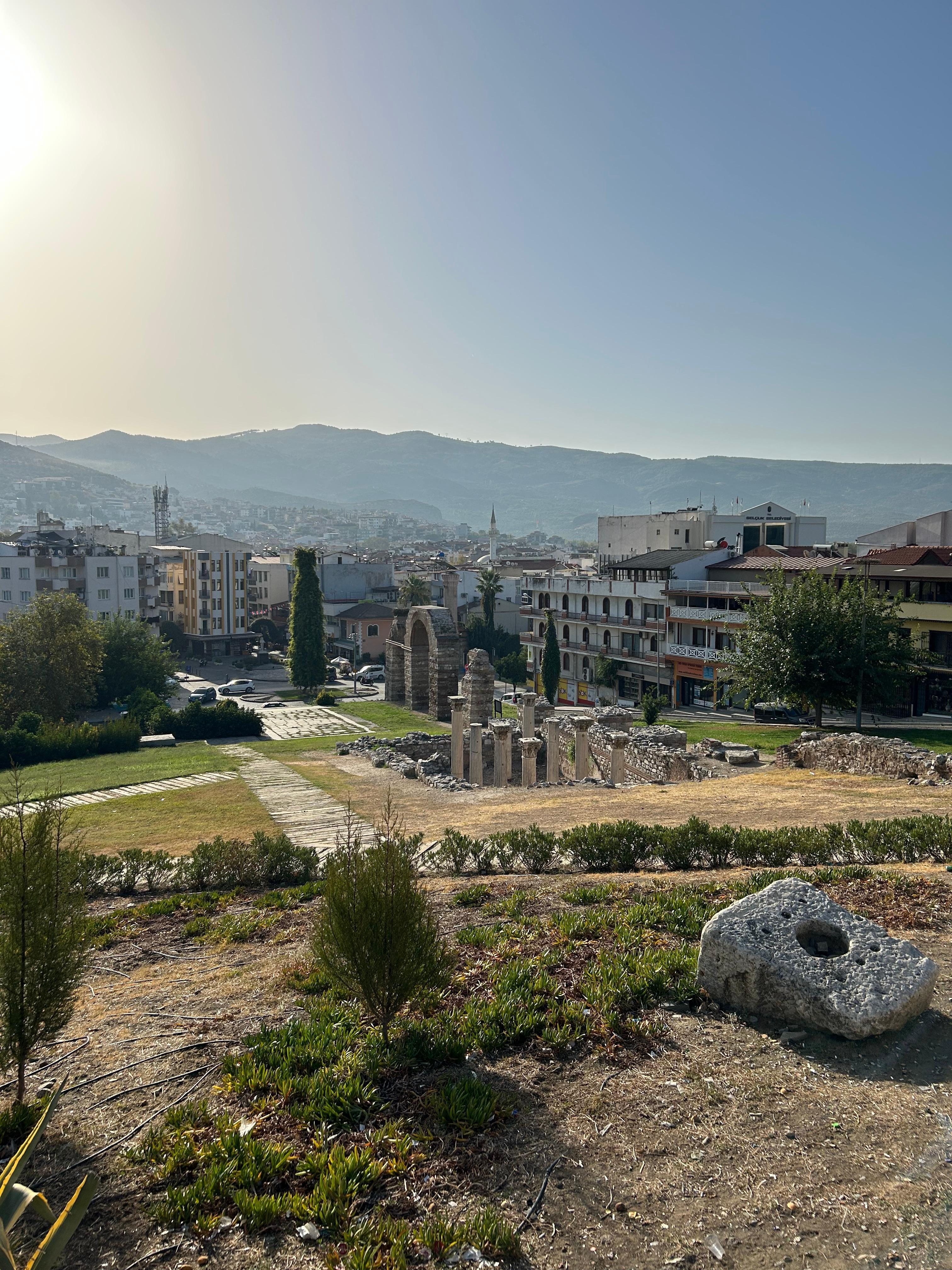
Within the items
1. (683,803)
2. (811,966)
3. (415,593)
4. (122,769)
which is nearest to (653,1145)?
(811,966)

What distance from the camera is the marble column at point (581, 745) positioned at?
28.5 meters

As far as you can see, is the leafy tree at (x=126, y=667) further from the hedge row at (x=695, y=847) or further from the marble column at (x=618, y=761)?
the hedge row at (x=695, y=847)

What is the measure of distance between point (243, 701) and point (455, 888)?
171ft

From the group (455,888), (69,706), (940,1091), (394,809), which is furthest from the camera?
(69,706)

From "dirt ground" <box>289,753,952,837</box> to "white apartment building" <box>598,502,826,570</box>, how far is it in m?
42.5

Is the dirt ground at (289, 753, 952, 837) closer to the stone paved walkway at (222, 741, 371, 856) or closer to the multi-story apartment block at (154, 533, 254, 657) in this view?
the stone paved walkway at (222, 741, 371, 856)

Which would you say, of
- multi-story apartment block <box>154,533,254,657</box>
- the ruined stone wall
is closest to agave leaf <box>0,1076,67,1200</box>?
the ruined stone wall

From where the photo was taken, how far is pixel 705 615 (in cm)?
5297

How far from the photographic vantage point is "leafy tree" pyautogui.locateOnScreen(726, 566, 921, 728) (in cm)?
2883

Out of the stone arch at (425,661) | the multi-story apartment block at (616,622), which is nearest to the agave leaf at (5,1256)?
the stone arch at (425,661)

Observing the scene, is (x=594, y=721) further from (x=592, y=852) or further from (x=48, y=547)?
Result: (x=48, y=547)

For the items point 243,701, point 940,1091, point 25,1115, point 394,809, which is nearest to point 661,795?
point 394,809

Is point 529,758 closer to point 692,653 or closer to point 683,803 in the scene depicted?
point 683,803

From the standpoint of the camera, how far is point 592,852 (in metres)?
14.3
